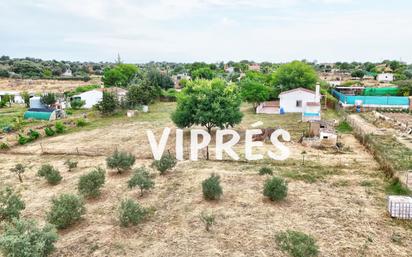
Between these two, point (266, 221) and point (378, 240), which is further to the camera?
point (266, 221)

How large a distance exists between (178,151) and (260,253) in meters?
10.3

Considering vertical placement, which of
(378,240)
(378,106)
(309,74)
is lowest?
(378,240)

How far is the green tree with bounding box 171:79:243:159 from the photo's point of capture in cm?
1956

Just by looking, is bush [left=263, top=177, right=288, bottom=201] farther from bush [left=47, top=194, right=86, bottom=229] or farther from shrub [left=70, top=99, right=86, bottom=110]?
shrub [left=70, top=99, right=86, bottom=110]

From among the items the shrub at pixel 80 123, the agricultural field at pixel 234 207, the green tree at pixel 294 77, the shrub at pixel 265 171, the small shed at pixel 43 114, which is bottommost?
→ the agricultural field at pixel 234 207

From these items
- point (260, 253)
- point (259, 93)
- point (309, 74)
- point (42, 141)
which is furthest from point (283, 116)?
point (260, 253)

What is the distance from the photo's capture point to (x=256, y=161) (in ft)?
49.6

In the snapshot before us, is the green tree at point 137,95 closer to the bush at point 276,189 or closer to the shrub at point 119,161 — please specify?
the shrub at point 119,161

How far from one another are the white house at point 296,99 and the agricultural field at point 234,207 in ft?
43.1

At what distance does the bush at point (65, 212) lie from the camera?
29.6 feet

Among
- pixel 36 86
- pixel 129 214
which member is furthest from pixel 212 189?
pixel 36 86

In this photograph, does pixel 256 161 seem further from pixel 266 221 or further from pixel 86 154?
pixel 86 154

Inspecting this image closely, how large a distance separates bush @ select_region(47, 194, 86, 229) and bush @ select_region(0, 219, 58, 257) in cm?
140

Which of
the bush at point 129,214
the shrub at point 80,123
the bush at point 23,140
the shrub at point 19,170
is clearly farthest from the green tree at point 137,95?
the bush at point 129,214
